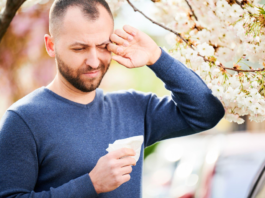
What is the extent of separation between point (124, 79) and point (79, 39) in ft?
28.6

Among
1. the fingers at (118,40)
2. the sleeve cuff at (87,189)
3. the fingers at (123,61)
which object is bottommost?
the sleeve cuff at (87,189)

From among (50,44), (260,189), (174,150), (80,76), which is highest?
(50,44)

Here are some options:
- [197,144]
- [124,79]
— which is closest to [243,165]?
[197,144]

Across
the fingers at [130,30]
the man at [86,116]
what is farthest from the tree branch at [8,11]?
the fingers at [130,30]

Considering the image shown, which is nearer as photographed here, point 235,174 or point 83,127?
point 83,127

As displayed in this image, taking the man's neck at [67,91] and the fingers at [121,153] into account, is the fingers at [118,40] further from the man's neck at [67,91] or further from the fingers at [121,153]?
the fingers at [121,153]

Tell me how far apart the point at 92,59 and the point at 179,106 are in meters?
0.60

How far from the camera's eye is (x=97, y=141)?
1530 mm

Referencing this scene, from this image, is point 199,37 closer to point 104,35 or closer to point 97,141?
point 104,35

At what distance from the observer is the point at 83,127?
1525mm

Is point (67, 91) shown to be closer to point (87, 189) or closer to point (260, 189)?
point (87, 189)

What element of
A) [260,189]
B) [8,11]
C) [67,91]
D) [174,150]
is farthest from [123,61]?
[174,150]

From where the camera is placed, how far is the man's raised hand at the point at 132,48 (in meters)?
1.53

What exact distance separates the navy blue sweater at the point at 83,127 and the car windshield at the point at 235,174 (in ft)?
3.28
